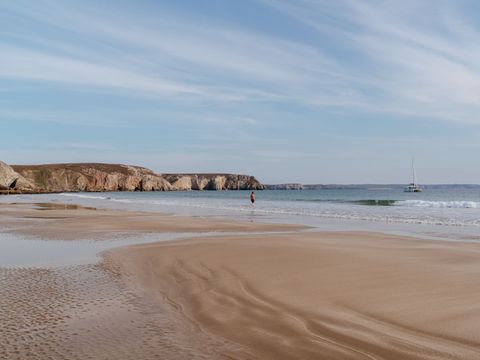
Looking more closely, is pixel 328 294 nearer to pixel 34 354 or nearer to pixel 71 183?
pixel 34 354

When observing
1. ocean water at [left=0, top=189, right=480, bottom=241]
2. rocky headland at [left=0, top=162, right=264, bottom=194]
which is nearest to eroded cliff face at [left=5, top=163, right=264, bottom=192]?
rocky headland at [left=0, top=162, right=264, bottom=194]

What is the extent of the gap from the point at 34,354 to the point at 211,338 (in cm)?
188

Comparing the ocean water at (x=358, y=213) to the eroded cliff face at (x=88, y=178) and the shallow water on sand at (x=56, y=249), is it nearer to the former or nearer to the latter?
the shallow water on sand at (x=56, y=249)

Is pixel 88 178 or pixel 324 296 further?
pixel 88 178

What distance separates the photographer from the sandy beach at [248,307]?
16.0 feet

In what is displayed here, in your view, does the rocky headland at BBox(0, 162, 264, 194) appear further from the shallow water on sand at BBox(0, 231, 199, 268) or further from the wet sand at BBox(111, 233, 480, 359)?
the wet sand at BBox(111, 233, 480, 359)

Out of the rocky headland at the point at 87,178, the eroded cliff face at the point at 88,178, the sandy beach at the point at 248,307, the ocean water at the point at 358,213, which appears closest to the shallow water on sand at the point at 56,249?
the sandy beach at the point at 248,307

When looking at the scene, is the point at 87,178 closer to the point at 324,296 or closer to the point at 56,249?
the point at 56,249

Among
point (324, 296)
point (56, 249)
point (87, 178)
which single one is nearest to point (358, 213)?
point (56, 249)

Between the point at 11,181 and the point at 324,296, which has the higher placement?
the point at 11,181

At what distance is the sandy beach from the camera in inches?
192

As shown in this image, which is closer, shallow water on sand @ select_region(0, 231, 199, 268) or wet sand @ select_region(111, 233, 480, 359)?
wet sand @ select_region(111, 233, 480, 359)

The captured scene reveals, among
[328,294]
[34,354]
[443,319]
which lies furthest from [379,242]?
[34,354]

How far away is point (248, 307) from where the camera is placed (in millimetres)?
6723
